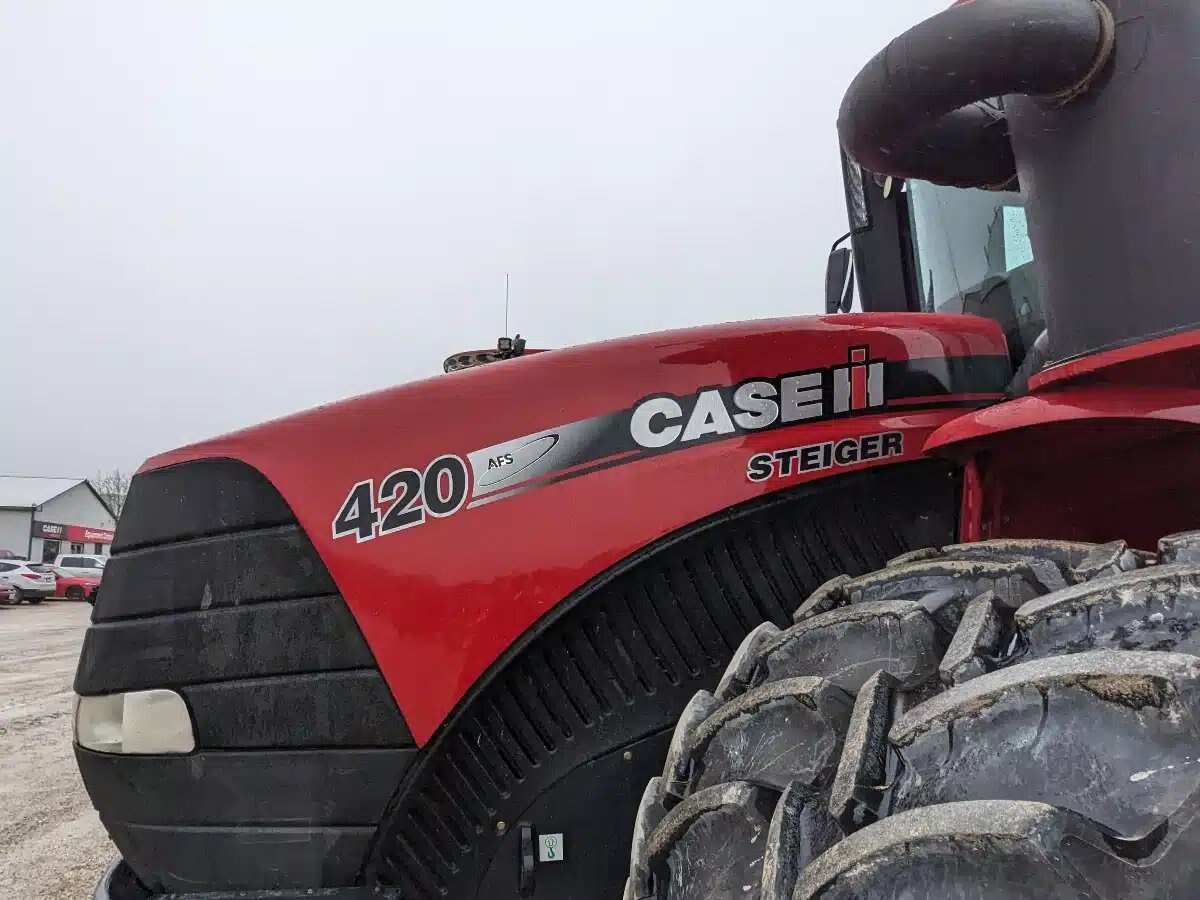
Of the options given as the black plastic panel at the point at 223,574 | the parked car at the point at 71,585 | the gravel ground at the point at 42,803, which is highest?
the black plastic panel at the point at 223,574

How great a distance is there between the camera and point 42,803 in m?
4.89

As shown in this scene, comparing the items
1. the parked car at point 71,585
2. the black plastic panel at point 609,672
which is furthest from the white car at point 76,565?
the black plastic panel at point 609,672

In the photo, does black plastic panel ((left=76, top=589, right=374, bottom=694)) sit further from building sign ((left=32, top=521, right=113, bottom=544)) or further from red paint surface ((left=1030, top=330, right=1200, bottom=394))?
building sign ((left=32, top=521, right=113, bottom=544))

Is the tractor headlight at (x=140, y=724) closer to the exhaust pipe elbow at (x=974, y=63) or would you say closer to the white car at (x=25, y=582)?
the exhaust pipe elbow at (x=974, y=63)

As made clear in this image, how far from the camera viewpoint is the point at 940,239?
2.63 m

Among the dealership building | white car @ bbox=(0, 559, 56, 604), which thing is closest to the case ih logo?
white car @ bbox=(0, 559, 56, 604)

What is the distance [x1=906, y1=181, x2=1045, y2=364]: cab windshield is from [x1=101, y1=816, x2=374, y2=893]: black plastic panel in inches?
73.1

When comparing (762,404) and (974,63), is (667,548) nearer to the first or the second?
(762,404)

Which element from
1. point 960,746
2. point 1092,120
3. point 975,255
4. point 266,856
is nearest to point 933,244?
point 975,255

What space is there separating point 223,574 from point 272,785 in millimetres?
374

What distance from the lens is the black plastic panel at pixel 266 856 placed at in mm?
1612

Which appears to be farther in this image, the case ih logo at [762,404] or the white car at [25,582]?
the white car at [25,582]

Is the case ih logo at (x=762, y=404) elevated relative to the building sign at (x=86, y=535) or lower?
elevated

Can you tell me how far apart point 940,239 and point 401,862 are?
Answer: 209 cm
